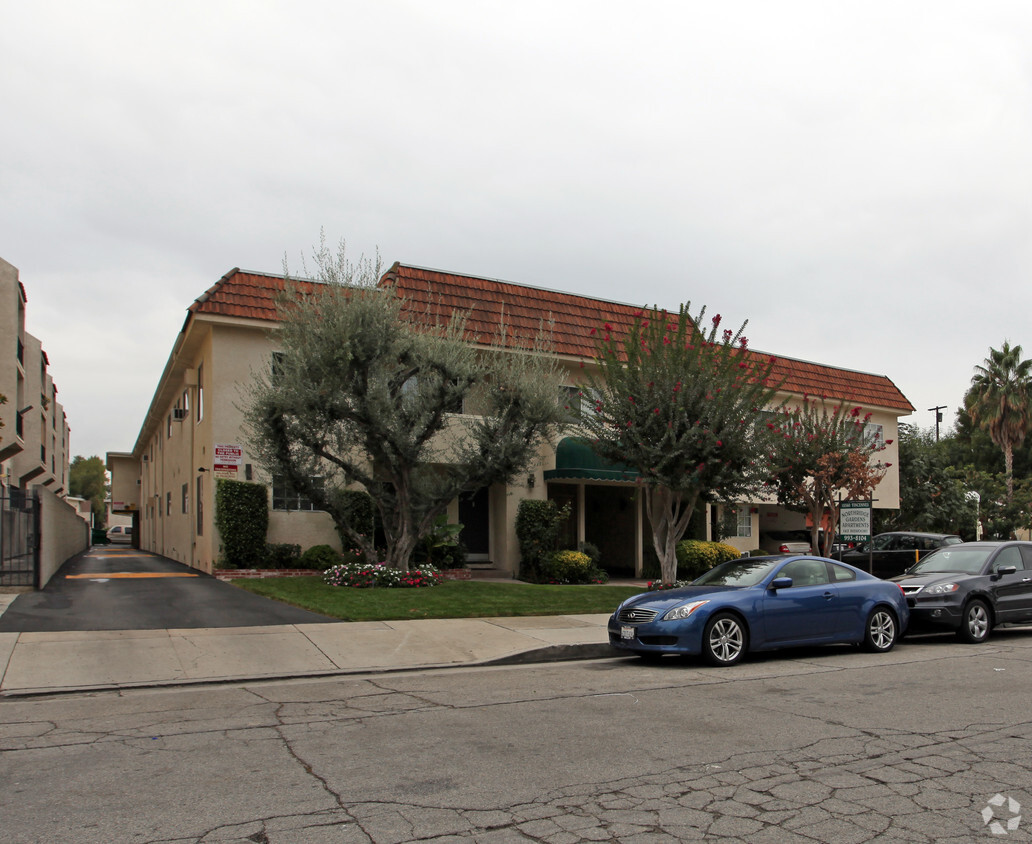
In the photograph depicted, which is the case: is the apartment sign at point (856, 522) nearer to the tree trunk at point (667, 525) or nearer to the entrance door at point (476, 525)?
the tree trunk at point (667, 525)

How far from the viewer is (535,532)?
21.5m

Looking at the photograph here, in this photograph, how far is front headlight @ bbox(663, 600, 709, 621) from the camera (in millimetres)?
10453

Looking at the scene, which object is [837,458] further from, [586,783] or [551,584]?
[586,783]

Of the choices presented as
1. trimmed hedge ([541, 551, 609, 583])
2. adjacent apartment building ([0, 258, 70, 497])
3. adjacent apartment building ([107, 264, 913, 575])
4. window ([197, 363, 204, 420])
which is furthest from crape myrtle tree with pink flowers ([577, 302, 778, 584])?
adjacent apartment building ([0, 258, 70, 497])

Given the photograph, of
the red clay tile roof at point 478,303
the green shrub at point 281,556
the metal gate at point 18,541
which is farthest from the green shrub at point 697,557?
the metal gate at point 18,541

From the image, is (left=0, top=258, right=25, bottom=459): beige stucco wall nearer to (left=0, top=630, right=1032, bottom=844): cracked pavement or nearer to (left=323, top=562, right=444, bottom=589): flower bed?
(left=323, top=562, right=444, bottom=589): flower bed

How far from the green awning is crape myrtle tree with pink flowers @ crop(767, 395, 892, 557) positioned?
3.91 m

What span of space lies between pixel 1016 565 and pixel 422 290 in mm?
13343

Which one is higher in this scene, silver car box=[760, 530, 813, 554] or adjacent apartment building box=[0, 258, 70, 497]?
adjacent apartment building box=[0, 258, 70, 497]

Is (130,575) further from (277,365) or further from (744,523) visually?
(744,523)

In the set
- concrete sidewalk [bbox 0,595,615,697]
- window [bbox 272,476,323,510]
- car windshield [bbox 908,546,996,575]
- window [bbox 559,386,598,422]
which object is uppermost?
window [bbox 559,386,598,422]

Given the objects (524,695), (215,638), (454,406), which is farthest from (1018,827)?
(454,406)

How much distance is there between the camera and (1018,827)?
15.8ft

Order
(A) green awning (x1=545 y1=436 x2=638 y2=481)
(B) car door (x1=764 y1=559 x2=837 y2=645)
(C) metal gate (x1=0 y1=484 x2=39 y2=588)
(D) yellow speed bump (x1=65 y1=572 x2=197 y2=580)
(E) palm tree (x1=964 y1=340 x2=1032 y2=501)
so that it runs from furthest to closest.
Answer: (E) palm tree (x1=964 y1=340 x2=1032 y2=501) → (A) green awning (x1=545 y1=436 x2=638 y2=481) → (D) yellow speed bump (x1=65 y1=572 x2=197 y2=580) → (C) metal gate (x1=0 y1=484 x2=39 y2=588) → (B) car door (x1=764 y1=559 x2=837 y2=645)
